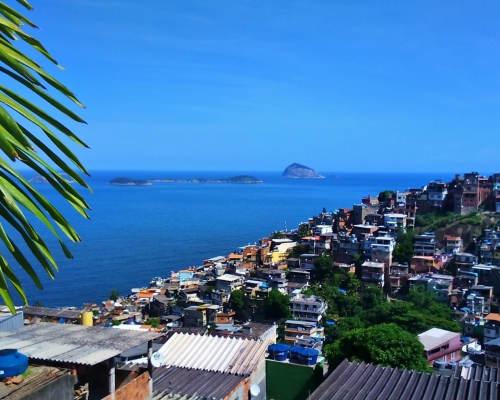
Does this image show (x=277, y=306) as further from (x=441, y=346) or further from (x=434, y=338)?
(x=441, y=346)

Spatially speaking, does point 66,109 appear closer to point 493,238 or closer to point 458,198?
point 493,238

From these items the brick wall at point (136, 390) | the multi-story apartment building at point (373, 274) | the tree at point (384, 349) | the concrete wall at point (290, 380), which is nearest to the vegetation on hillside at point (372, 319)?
the tree at point (384, 349)

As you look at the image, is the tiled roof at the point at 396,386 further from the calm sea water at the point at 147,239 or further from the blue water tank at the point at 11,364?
the calm sea water at the point at 147,239

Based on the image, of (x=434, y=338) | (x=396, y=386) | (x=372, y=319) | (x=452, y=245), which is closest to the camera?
(x=396, y=386)

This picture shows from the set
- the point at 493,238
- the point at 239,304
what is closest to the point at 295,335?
the point at 239,304

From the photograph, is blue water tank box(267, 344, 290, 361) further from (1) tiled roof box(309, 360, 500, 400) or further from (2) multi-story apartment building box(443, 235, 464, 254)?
(2) multi-story apartment building box(443, 235, 464, 254)

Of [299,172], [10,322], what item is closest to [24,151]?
[10,322]
